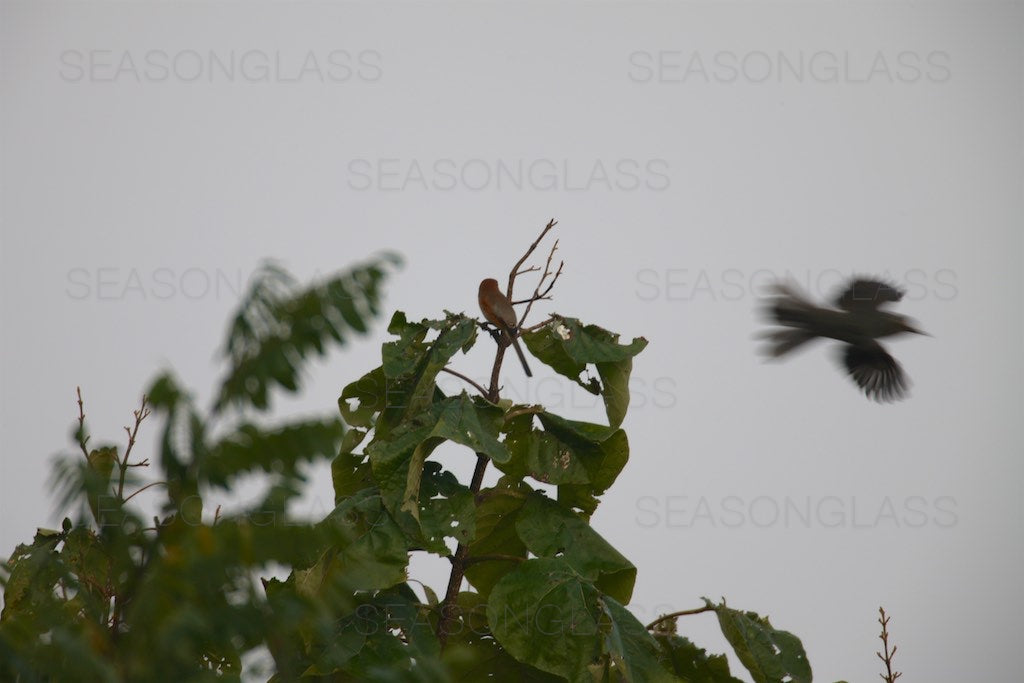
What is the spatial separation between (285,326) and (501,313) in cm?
210

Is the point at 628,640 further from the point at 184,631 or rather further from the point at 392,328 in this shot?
the point at 184,631

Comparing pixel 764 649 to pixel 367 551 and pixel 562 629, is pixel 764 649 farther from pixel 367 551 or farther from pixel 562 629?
pixel 367 551

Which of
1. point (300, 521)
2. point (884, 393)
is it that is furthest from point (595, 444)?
point (884, 393)

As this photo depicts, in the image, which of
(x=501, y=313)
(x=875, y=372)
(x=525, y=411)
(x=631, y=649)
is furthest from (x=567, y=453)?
(x=875, y=372)

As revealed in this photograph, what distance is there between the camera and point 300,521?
136cm

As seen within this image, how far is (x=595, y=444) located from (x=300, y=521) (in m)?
1.93

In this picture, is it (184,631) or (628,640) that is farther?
(628,640)

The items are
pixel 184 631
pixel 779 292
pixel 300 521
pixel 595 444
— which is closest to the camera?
pixel 184 631

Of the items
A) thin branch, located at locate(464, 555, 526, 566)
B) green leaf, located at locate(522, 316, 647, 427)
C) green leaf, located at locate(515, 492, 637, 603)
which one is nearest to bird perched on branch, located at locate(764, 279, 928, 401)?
green leaf, located at locate(522, 316, 647, 427)

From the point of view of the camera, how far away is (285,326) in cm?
133

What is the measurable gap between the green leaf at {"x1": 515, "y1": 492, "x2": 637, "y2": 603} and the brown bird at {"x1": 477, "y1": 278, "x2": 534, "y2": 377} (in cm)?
50

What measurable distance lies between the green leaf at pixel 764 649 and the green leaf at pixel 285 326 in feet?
7.41

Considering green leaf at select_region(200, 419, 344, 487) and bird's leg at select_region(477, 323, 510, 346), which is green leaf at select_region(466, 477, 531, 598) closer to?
bird's leg at select_region(477, 323, 510, 346)

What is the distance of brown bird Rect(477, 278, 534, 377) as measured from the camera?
3.40 meters
